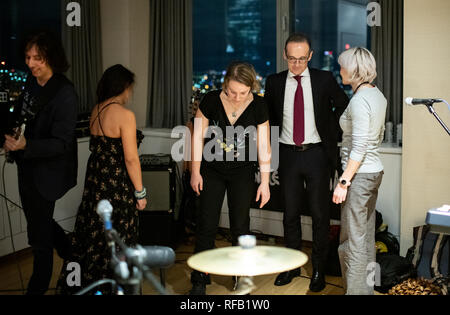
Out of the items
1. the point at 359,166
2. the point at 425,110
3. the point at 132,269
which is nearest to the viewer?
the point at 132,269

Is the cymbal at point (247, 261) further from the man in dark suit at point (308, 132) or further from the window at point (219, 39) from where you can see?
the window at point (219, 39)

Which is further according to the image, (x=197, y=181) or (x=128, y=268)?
(x=197, y=181)

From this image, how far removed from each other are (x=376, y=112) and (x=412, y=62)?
101cm

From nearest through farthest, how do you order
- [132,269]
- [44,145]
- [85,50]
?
[132,269] < [44,145] < [85,50]

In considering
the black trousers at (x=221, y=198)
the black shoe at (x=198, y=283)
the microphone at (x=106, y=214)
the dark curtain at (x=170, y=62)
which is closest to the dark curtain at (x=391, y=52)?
the black trousers at (x=221, y=198)

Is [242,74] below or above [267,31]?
below

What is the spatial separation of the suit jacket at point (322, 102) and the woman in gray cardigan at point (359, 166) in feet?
1.33

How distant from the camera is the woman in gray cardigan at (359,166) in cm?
256

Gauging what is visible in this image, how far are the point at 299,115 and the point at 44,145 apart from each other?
4.58ft

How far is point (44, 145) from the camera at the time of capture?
2.54 m

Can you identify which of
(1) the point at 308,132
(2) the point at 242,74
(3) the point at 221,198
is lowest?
(3) the point at 221,198

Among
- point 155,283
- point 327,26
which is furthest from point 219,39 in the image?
point 155,283

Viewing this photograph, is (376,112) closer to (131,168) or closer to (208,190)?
(208,190)

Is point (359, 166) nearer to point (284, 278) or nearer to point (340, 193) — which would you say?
point (340, 193)
